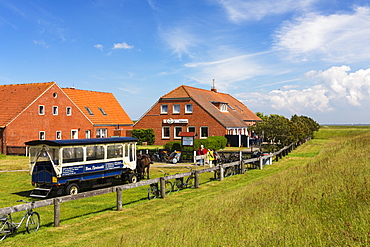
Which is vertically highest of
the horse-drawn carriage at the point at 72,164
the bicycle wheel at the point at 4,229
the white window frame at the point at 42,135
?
the white window frame at the point at 42,135

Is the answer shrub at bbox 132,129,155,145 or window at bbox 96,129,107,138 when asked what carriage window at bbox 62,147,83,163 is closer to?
window at bbox 96,129,107,138

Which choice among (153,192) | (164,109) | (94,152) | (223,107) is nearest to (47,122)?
(164,109)

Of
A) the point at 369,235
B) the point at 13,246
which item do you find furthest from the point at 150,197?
the point at 369,235

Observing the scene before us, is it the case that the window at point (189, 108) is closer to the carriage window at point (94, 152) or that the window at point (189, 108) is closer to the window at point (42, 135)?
the window at point (42, 135)

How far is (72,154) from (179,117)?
114ft

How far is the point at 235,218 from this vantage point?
10.7m

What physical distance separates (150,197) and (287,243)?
936 centimetres

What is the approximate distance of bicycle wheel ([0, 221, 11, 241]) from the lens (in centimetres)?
1051

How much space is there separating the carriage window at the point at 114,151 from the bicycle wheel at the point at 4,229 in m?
8.13

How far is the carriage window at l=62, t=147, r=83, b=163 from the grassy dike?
2.18m

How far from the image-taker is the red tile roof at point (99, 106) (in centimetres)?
4848

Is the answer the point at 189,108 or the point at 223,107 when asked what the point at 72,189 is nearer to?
the point at 189,108

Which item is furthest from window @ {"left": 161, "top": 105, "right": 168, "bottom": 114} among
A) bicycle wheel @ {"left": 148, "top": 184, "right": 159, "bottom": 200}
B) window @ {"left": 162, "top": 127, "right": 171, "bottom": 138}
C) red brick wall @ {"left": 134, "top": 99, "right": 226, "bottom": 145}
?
bicycle wheel @ {"left": 148, "top": 184, "right": 159, "bottom": 200}

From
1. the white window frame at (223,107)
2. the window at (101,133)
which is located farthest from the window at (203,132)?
the window at (101,133)
